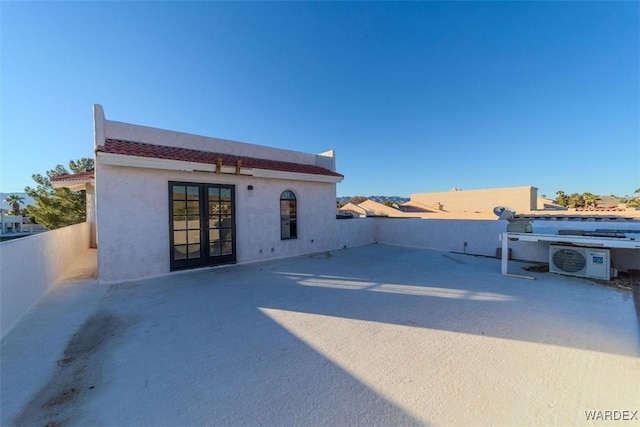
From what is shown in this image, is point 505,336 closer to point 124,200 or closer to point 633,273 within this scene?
point 633,273

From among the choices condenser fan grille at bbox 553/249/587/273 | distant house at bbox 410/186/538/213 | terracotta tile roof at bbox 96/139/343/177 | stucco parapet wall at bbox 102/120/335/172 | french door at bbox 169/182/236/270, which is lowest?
condenser fan grille at bbox 553/249/587/273

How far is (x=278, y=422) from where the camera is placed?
2059mm

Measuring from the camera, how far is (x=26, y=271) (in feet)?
15.3

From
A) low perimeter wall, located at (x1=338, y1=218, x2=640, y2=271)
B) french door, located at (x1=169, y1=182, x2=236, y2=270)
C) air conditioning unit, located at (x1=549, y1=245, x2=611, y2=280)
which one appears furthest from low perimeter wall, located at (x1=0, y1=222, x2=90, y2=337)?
air conditioning unit, located at (x1=549, y1=245, x2=611, y2=280)

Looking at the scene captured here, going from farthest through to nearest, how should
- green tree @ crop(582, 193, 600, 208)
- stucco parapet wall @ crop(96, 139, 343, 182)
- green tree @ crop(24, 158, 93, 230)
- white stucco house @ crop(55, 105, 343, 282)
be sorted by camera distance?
green tree @ crop(582, 193, 600, 208) < green tree @ crop(24, 158, 93, 230) < white stucco house @ crop(55, 105, 343, 282) < stucco parapet wall @ crop(96, 139, 343, 182)

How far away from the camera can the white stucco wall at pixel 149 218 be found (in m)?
6.42

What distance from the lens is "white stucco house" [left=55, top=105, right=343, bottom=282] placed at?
21.4 ft

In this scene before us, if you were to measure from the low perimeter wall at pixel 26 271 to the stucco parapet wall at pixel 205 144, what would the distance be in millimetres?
3028

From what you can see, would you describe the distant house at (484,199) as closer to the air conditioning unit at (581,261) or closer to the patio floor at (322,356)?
the air conditioning unit at (581,261)

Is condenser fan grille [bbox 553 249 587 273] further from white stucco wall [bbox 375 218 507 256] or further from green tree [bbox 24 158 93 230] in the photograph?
green tree [bbox 24 158 93 230]

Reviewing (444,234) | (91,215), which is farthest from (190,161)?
(444,234)

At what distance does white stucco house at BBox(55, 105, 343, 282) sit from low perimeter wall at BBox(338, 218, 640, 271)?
10.4ft

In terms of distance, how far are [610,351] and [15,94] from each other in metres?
14.7

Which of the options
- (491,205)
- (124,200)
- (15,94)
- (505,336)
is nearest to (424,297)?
(505,336)
